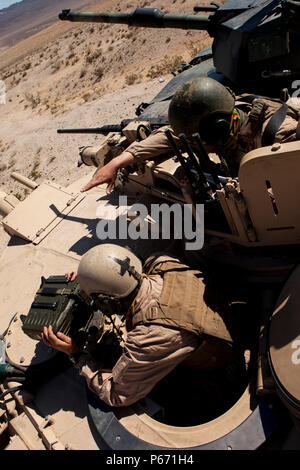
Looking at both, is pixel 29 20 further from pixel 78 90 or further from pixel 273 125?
pixel 273 125

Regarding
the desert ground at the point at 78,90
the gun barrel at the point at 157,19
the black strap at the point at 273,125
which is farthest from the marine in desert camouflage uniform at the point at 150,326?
the desert ground at the point at 78,90

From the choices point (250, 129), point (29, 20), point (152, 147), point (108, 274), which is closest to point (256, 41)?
point (250, 129)

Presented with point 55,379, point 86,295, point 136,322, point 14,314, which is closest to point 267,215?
point 136,322

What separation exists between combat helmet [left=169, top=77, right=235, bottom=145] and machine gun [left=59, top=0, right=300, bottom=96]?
5.84ft

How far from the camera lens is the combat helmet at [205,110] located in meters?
3.80

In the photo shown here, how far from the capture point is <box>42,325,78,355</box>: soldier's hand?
151 inches

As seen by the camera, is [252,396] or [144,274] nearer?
[252,396]

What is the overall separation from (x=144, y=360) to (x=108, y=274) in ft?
2.50

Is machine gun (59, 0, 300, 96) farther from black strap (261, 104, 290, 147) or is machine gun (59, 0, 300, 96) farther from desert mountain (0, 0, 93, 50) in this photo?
desert mountain (0, 0, 93, 50)

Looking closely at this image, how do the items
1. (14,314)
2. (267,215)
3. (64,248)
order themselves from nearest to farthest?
(267,215) < (14,314) < (64,248)

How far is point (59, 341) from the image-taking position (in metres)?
3.82

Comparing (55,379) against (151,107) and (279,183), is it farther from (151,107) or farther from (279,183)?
(151,107)

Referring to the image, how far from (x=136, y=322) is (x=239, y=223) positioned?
1.30 meters

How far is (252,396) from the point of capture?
3.42 meters
